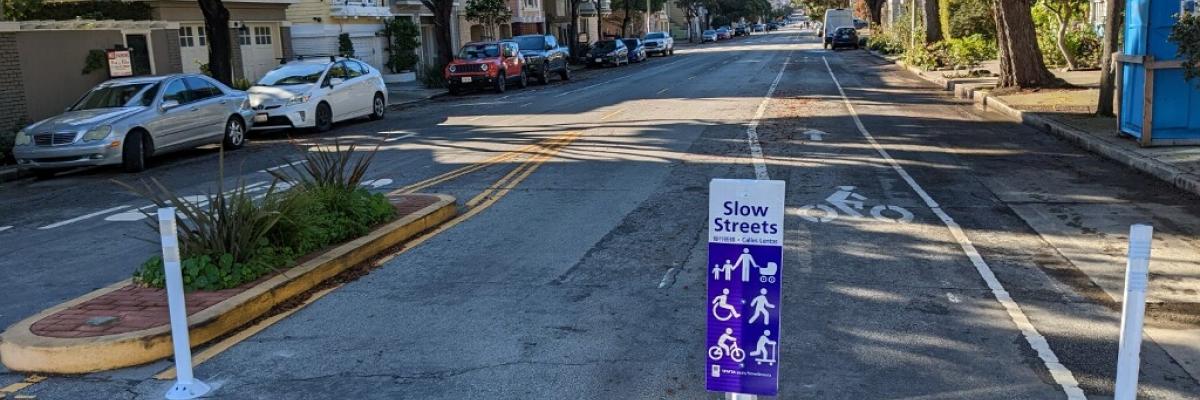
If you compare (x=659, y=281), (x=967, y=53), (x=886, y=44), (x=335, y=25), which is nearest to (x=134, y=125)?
(x=659, y=281)

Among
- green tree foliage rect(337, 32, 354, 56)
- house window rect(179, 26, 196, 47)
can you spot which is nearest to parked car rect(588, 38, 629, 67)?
green tree foliage rect(337, 32, 354, 56)

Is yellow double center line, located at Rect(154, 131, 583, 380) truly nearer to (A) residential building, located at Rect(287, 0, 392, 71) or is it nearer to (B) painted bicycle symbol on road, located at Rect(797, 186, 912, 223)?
(B) painted bicycle symbol on road, located at Rect(797, 186, 912, 223)

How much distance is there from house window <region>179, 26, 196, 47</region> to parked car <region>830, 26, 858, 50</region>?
39.6 metres

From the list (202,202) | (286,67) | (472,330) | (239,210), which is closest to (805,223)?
(472,330)

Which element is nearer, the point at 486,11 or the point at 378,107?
the point at 378,107

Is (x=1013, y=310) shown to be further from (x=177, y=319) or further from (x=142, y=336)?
(x=142, y=336)

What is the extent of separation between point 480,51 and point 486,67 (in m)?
1.76

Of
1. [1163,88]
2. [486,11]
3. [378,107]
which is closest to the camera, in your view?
[1163,88]

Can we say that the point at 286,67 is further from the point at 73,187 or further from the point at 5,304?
the point at 5,304

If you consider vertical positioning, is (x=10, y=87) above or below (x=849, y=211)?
above

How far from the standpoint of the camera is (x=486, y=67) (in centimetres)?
3020

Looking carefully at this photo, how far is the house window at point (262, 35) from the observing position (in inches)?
1201

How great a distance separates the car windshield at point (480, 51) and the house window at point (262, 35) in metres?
6.07

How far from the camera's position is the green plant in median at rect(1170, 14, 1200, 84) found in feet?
34.5
